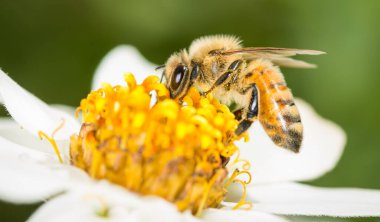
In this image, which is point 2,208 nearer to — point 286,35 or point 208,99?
point 208,99

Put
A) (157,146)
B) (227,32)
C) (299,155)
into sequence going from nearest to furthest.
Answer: (157,146) → (299,155) → (227,32)

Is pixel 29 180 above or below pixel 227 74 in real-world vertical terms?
below

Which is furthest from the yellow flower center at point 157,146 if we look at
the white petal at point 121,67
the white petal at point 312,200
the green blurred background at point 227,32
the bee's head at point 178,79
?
the green blurred background at point 227,32

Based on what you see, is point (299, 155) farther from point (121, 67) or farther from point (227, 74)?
point (121, 67)

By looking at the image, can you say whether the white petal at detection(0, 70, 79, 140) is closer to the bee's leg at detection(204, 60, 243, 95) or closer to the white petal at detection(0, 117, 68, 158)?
the white petal at detection(0, 117, 68, 158)

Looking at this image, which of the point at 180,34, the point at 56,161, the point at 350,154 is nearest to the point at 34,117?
the point at 56,161

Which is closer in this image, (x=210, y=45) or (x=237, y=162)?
(x=210, y=45)

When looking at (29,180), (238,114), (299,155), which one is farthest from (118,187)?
(299,155)

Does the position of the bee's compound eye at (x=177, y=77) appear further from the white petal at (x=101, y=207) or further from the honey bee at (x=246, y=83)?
the white petal at (x=101, y=207)
